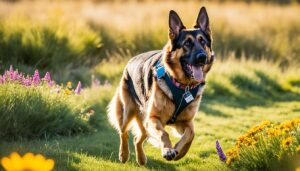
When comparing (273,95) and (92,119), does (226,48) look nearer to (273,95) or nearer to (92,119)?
(273,95)

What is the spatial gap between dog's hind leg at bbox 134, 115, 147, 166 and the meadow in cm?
12

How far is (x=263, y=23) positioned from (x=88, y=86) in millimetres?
8778

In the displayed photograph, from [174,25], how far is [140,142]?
1525mm

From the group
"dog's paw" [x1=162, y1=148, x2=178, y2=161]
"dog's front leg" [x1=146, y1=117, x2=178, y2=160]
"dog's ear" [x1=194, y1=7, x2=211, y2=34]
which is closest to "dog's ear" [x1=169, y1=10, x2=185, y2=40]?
"dog's ear" [x1=194, y1=7, x2=211, y2=34]

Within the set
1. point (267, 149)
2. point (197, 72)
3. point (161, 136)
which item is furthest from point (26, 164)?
point (197, 72)

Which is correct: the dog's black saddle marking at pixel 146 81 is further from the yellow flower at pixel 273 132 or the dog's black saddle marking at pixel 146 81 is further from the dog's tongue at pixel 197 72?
the yellow flower at pixel 273 132

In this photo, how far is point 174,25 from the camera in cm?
657

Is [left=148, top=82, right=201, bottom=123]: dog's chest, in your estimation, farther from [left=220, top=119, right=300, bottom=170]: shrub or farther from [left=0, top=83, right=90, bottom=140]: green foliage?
[left=0, top=83, right=90, bottom=140]: green foliage

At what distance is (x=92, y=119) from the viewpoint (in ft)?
31.8

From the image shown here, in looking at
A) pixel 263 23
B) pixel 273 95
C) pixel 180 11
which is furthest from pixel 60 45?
pixel 263 23

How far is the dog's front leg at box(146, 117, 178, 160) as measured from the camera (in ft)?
18.9

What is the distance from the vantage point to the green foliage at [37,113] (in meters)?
7.64

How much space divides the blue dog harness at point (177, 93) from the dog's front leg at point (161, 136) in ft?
0.78

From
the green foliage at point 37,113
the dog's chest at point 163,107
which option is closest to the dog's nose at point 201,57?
the dog's chest at point 163,107
